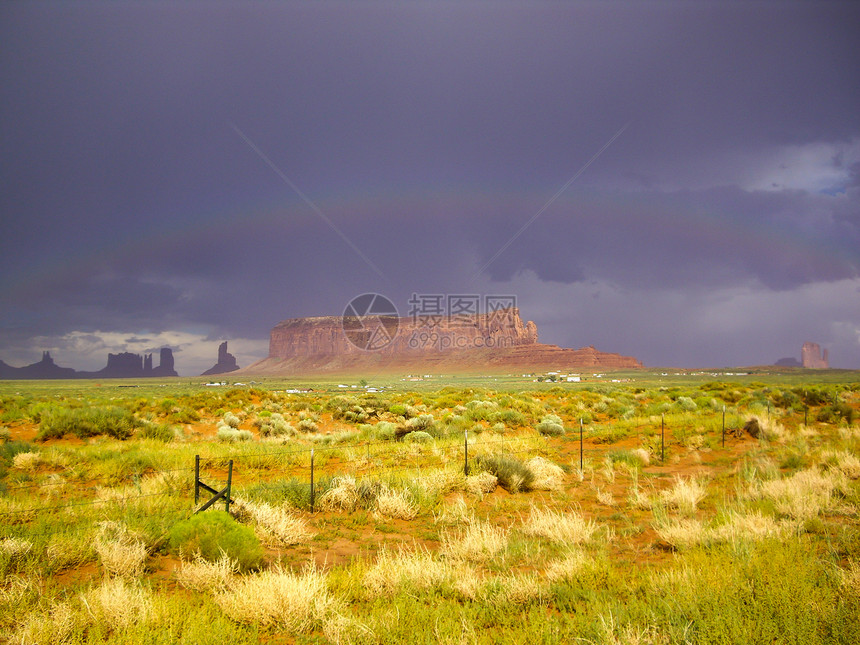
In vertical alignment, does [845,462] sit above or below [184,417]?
above

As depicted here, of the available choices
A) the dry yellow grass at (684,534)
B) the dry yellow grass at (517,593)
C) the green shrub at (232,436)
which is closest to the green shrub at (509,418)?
the green shrub at (232,436)

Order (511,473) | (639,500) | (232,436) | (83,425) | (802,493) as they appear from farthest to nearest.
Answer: (232,436) → (83,425) → (511,473) → (639,500) → (802,493)

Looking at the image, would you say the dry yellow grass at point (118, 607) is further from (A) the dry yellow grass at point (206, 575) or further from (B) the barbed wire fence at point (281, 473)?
(B) the barbed wire fence at point (281, 473)

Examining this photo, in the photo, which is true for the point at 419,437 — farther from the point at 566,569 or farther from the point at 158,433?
the point at 566,569

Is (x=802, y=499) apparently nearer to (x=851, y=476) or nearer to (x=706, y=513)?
(x=706, y=513)

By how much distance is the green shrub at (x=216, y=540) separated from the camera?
20.6 ft

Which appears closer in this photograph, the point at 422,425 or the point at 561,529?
the point at 561,529

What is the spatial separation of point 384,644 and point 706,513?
716 cm

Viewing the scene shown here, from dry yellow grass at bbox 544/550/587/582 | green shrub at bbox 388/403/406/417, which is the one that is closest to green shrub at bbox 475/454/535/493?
dry yellow grass at bbox 544/550/587/582

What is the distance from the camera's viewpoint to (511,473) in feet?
38.7

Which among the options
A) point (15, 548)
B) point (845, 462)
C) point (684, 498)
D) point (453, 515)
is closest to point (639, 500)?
point (684, 498)

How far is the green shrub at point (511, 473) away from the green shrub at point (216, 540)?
22.1ft

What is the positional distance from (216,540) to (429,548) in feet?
A: 10.6

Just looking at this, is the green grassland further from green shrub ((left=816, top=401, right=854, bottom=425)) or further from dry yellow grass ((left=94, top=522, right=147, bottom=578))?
green shrub ((left=816, top=401, right=854, bottom=425))
